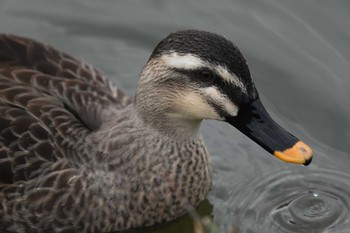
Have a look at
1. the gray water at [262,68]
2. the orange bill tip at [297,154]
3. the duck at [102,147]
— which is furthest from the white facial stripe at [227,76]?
the gray water at [262,68]

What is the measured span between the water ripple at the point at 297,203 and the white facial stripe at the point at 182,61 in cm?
159

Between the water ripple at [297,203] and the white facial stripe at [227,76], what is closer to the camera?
the white facial stripe at [227,76]

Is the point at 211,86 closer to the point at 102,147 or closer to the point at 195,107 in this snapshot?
the point at 195,107

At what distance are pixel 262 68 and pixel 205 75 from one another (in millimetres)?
2552

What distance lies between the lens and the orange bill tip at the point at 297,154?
5.41 m

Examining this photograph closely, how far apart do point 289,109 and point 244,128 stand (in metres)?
2.10

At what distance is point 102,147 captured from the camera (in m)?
6.00

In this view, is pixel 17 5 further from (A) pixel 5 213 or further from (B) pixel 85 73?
(A) pixel 5 213

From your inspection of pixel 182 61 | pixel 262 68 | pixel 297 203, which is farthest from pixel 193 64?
pixel 262 68

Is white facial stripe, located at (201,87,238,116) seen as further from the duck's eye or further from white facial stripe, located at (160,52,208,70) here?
white facial stripe, located at (160,52,208,70)

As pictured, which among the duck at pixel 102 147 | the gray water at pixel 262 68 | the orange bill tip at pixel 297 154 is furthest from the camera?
the gray water at pixel 262 68

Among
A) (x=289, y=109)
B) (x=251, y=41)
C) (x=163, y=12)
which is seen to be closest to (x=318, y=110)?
(x=289, y=109)

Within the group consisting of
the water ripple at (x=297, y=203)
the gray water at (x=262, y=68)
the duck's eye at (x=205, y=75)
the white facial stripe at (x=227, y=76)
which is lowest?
the water ripple at (x=297, y=203)

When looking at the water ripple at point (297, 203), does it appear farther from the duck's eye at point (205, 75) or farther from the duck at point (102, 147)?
the duck's eye at point (205, 75)
